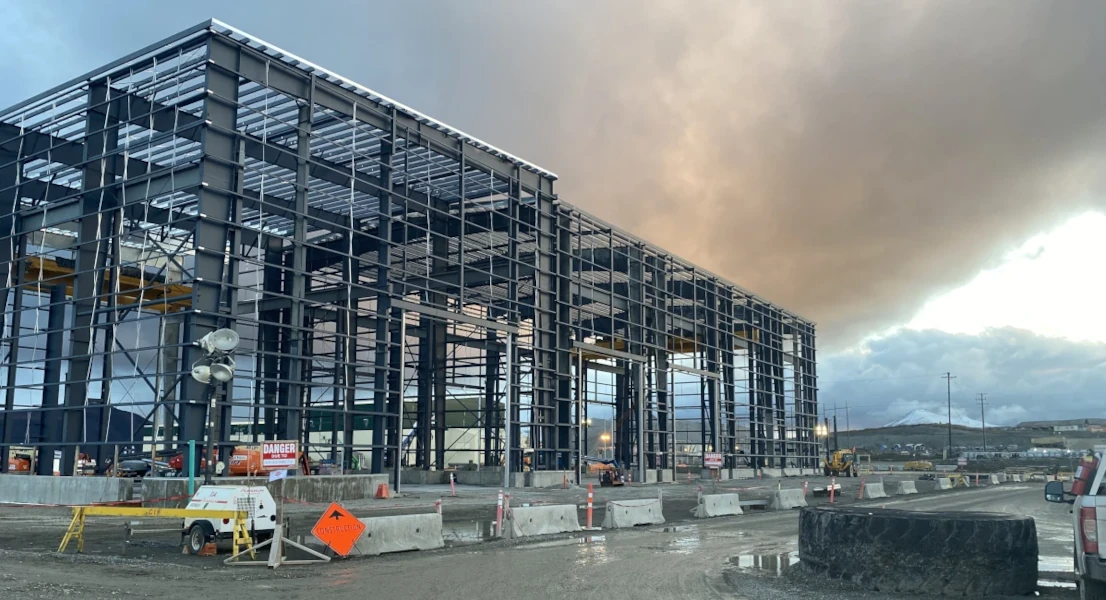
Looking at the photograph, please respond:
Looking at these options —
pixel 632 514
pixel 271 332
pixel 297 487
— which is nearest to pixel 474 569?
pixel 632 514

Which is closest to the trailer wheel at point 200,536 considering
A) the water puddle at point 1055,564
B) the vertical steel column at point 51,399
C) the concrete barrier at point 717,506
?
the water puddle at point 1055,564

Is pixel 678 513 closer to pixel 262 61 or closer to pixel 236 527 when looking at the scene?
pixel 236 527

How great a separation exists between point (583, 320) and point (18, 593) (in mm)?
55125

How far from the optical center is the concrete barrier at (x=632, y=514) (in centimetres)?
2452

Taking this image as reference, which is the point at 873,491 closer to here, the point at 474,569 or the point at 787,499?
the point at 787,499

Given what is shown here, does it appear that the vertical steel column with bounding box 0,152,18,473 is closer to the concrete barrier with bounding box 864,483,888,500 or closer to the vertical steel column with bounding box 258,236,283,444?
the vertical steel column with bounding box 258,236,283,444

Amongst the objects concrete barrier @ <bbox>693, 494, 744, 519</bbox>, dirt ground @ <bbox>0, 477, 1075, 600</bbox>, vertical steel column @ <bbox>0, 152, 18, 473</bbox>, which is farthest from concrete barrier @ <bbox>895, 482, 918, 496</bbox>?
vertical steel column @ <bbox>0, 152, 18, 473</bbox>

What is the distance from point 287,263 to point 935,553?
43295 mm

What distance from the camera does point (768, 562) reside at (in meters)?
16.6

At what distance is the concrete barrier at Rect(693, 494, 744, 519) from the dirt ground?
4994mm

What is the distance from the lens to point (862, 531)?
13.2 m

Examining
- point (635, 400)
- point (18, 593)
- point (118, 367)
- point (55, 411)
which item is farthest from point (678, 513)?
point (118, 367)

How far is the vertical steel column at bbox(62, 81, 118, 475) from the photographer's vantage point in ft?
114

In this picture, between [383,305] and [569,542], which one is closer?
[569,542]
